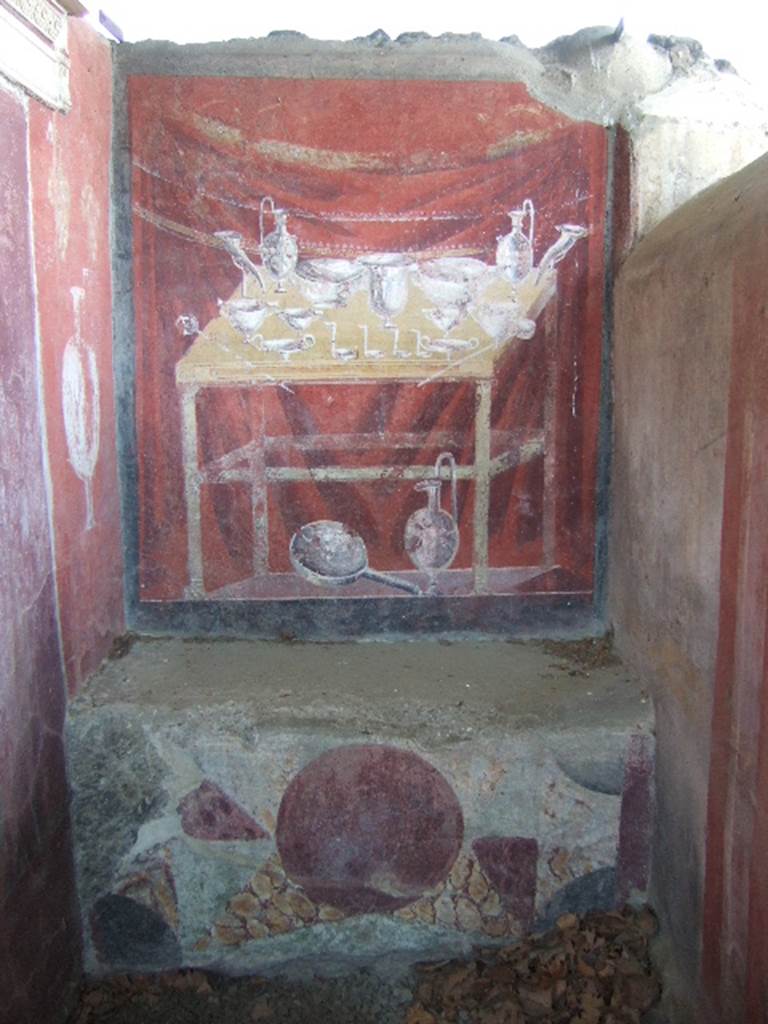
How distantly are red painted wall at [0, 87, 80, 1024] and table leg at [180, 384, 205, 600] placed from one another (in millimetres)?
680

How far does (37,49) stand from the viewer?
2193 millimetres

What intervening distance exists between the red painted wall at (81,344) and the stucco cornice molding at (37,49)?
0.18 ft

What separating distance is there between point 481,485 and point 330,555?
569 millimetres

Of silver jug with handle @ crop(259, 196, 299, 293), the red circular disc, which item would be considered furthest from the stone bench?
silver jug with handle @ crop(259, 196, 299, 293)

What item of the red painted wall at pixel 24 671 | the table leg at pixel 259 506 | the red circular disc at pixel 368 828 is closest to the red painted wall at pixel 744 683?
the red circular disc at pixel 368 828

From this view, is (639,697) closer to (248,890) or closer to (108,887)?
(248,890)

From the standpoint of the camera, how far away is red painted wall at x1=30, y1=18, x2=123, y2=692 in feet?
7.60

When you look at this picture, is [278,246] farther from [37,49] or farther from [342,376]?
[37,49]

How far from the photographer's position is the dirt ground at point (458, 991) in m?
2.33

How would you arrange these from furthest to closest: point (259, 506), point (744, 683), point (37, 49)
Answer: point (259, 506) < point (37, 49) < point (744, 683)

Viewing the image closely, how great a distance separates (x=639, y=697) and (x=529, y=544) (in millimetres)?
670

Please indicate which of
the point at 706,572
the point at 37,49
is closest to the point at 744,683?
the point at 706,572

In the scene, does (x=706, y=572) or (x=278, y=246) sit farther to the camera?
(x=278, y=246)

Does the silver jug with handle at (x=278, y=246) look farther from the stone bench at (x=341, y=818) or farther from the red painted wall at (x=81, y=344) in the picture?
the stone bench at (x=341, y=818)
